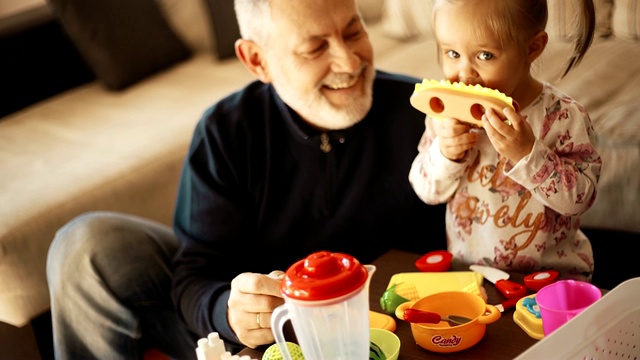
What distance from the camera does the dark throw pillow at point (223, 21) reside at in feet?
9.57

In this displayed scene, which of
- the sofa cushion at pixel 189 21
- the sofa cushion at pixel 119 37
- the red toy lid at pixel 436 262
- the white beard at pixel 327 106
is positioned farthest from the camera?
the sofa cushion at pixel 189 21

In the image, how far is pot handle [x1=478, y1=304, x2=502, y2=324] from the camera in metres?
1.15

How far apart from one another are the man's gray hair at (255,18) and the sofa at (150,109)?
55cm

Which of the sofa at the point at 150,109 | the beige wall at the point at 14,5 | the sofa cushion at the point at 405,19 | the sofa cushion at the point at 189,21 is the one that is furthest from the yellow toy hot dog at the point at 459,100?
the beige wall at the point at 14,5

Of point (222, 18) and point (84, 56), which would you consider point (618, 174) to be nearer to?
point (222, 18)

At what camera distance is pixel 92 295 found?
1679 millimetres

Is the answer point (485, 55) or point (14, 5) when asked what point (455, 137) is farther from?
point (14, 5)

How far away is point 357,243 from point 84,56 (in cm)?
165

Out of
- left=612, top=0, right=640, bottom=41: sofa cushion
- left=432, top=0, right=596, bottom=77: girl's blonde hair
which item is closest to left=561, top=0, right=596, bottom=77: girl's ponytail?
left=432, top=0, right=596, bottom=77: girl's blonde hair

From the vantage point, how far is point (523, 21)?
1198 millimetres

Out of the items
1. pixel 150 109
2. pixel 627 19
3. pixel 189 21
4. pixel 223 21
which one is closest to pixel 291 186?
pixel 627 19

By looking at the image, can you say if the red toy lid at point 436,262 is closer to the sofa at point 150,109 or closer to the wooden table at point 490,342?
the wooden table at point 490,342

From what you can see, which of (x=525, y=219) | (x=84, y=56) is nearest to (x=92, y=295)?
(x=525, y=219)

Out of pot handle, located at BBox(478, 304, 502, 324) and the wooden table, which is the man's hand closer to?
the wooden table
